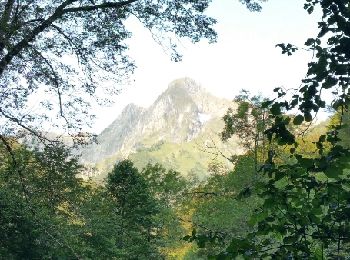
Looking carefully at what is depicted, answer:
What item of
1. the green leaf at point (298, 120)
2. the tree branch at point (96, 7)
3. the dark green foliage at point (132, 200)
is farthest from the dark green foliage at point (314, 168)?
the dark green foliage at point (132, 200)

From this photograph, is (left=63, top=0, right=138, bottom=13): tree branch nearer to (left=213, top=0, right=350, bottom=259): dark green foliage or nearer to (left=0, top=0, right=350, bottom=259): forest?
(left=0, top=0, right=350, bottom=259): forest

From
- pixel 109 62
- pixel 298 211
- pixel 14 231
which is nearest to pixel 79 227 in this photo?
pixel 14 231

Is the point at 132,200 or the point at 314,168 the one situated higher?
the point at 132,200

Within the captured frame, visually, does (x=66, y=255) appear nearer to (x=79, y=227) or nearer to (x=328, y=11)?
(x=79, y=227)

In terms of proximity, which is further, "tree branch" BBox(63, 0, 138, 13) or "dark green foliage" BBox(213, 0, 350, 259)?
"tree branch" BBox(63, 0, 138, 13)

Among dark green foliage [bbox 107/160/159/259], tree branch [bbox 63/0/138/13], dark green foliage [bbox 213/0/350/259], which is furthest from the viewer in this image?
dark green foliage [bbox 107/160/159/259]

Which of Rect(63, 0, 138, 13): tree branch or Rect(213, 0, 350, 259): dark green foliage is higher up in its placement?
Rect(63, 0, 138, 13): tree branch

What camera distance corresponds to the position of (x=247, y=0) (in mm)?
11383

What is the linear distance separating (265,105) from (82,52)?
360 inches

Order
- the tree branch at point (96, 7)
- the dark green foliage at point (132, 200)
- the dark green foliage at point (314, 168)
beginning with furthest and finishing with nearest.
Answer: the dark green foliage at point (132, 200)
the tree branch at point (96, 7)
the dark green foliage at point (314, 168)

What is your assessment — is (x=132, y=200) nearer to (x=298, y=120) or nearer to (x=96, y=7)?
(x=96, y=7)

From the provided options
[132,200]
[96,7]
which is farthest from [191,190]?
[132,200]

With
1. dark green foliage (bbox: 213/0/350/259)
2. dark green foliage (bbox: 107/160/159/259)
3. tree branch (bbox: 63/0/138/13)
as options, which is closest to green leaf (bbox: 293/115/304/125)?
dark green foliage (bbox: 213/0/350/259)

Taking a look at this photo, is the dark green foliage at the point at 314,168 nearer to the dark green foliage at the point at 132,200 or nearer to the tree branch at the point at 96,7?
the tree branch at the point at 96,7
